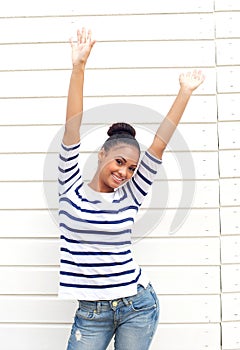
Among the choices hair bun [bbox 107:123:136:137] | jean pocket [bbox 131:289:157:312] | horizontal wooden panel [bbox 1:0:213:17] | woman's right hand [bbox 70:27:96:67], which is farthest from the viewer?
horizontal wooden panel [bbox 1:0:213:17]

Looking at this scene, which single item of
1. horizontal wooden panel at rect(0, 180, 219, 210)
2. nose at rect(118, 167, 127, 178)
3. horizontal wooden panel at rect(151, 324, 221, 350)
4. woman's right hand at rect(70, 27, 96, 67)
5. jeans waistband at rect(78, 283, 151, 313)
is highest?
woman's right hand at rect(70, 27, 96, 67)

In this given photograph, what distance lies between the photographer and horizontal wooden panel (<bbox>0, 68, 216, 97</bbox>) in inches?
112

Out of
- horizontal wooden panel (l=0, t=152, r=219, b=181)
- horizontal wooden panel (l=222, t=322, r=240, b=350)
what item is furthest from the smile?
horizontal wooden panel (l=222, t=322, r=240, b=350)

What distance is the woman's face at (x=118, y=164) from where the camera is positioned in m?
2.25

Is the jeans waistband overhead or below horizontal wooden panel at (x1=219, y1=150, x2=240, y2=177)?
below

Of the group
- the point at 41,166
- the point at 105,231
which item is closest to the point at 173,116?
the point at 105,231

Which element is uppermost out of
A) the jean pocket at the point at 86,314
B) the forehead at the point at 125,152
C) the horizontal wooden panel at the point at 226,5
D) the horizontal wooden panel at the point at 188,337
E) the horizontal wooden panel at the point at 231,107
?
the horizontal wooden panel at the point at 226,5

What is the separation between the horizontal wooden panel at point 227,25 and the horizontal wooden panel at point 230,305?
1360 millimetres

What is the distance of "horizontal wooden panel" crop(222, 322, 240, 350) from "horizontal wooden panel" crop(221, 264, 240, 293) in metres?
0.18

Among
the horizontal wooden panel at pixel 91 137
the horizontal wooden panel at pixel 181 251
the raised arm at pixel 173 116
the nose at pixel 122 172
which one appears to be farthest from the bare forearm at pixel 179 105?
the horizontal wooden panel at pixel 181 251

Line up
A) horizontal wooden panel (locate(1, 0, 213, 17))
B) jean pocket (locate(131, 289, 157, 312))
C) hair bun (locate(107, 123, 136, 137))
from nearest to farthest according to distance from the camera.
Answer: jean pocket (locate(131, 289, 157, 312)), hair bun (locate(107, 123, 136, 137)), horizontal wooden panel (locate(1, 0, 213, 17))

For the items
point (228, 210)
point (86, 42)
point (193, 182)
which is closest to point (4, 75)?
point (86, 42)

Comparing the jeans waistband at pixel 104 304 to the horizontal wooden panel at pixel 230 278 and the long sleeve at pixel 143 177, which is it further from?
the horizontal wooden panel at pixel 230 278

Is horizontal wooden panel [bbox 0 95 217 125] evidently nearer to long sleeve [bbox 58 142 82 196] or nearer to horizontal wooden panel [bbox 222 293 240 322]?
long sleeve [bbox 58 142 82 196]
